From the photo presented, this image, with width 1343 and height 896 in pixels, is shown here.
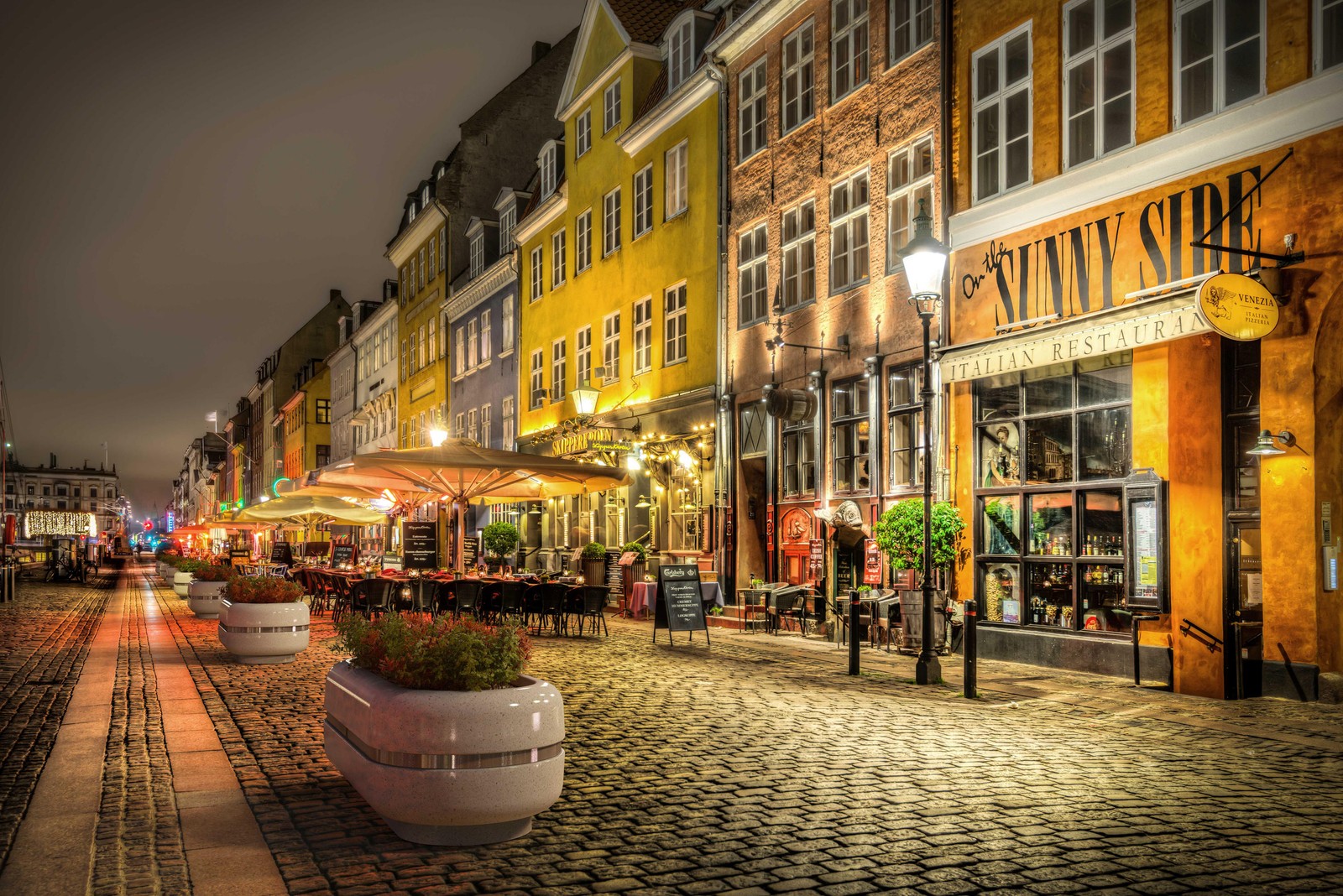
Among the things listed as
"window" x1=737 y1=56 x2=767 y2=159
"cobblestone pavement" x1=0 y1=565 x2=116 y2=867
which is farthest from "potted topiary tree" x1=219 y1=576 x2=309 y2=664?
"window" x1=737 y1=56 x2=767 y2=159

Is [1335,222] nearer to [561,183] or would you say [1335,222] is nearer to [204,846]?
[204,846]

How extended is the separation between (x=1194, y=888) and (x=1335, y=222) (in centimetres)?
816

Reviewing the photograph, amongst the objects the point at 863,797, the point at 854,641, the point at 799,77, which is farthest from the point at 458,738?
the point at 799,77

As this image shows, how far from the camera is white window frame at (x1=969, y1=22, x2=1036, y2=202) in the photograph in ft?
49.0

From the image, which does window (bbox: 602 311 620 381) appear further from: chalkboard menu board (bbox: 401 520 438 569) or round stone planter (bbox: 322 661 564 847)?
round stone planter (bbox: 322 661 564 847)

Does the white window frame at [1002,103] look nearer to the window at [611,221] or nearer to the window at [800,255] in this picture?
the window at [800,255]

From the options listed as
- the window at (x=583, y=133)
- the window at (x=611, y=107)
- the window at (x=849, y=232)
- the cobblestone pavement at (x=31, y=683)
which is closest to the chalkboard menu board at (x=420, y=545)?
the cobblestone pavement at (x=31, y=683)

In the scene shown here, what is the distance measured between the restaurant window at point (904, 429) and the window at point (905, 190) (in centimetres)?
178

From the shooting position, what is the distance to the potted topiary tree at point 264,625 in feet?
44.6

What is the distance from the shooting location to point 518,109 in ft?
142

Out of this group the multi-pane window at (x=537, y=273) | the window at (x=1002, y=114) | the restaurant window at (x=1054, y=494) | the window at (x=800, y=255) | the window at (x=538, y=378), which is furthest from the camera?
the multi-pane window at (x=537, y=273)

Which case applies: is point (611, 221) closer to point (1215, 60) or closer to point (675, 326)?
point (675, 326)

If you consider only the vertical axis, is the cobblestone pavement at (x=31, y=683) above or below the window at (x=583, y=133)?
below

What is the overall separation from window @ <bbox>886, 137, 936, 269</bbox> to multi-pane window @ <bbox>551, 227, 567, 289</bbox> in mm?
15232
